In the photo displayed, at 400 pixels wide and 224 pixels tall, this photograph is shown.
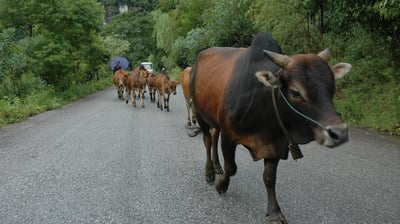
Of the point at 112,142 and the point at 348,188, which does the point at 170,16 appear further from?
the point at 348,188

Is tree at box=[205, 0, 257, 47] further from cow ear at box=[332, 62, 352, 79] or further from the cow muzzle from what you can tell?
the cow muzzle

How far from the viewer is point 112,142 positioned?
8.02 m

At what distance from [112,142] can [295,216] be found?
4.98m

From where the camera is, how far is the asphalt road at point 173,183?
4078mm

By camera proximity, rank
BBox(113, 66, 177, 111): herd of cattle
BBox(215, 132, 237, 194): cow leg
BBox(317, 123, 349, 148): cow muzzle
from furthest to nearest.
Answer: BBox(113, 66, 177, 111): herd of cattle
BBox(215, 132, 237, 194): cow leg
BBox(317, 123, 349, 148): cow muzzle

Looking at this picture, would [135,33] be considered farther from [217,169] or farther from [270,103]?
[270,103]

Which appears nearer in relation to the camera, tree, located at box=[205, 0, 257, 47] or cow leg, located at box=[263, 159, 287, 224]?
cow leg, located at box=[263, 159, 287, 224]

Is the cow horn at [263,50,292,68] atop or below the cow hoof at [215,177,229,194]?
atop

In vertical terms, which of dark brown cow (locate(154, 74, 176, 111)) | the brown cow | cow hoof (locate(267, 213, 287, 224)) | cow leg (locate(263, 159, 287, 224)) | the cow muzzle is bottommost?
the brown cow

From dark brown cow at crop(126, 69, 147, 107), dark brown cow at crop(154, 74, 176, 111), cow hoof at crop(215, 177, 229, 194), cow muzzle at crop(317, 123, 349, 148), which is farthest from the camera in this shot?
dark brown cow at crop(126, 69, 147, 107)

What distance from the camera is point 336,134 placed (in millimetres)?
2824

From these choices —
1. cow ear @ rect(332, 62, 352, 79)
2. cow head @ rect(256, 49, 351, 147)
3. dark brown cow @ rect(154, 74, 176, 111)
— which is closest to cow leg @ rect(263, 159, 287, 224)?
cow head @ rect(256, 49, 351, 147)

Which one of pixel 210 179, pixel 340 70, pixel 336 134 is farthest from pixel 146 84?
pixel 336 134

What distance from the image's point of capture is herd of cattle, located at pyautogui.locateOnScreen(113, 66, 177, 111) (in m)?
14.2
